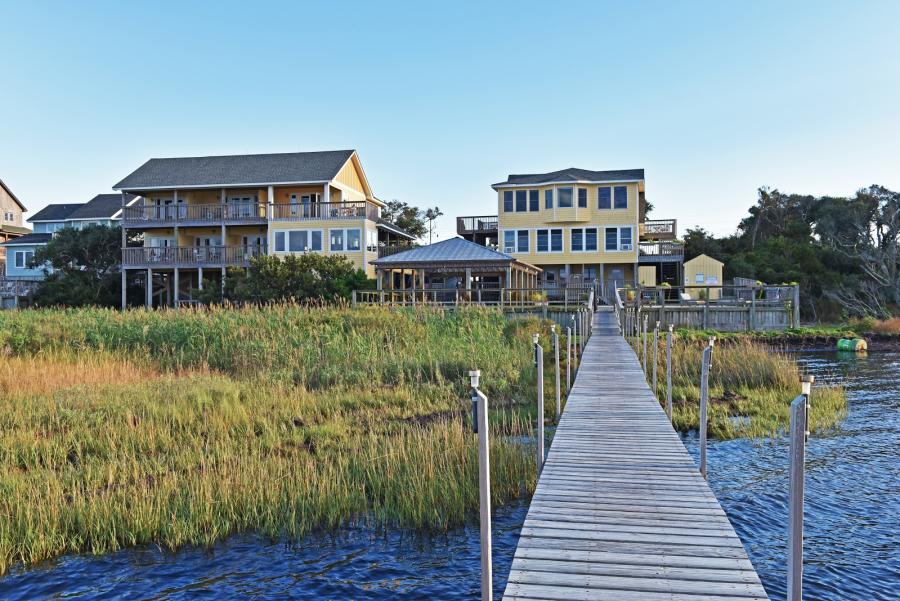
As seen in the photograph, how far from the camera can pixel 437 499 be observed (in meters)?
7.80

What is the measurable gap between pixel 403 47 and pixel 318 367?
52.9 feet

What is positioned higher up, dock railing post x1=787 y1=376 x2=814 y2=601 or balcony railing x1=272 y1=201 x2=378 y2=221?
balcony railing x1=272 y1=201 x2=378 y2=221

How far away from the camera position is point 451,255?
29562mm

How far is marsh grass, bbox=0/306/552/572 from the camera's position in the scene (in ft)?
24.2

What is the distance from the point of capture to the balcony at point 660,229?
1730 inches

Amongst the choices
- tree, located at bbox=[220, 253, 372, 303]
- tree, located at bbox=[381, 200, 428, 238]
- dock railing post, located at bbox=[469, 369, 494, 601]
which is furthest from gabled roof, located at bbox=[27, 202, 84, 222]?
dock railing post, located at bbox=[469, 369, 494, 601]

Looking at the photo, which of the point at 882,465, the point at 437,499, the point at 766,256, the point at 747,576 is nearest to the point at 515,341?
the point at 882,465

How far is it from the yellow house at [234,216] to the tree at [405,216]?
10.9 meters

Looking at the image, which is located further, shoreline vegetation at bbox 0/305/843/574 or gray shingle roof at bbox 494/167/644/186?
gray shingle roof at bbox 494/167/644/186

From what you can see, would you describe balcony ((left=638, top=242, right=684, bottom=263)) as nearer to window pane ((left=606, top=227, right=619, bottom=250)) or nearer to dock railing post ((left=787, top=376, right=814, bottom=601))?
window pane ((left=606, top=227, right=619, bottom=250))

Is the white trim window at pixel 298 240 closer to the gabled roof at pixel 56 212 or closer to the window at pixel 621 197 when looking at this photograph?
the window at pixel 621 197

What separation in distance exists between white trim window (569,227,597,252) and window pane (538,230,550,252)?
142 centimetres

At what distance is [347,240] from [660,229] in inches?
780

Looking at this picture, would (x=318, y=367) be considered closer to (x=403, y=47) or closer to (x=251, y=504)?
(x=251, y=504)
